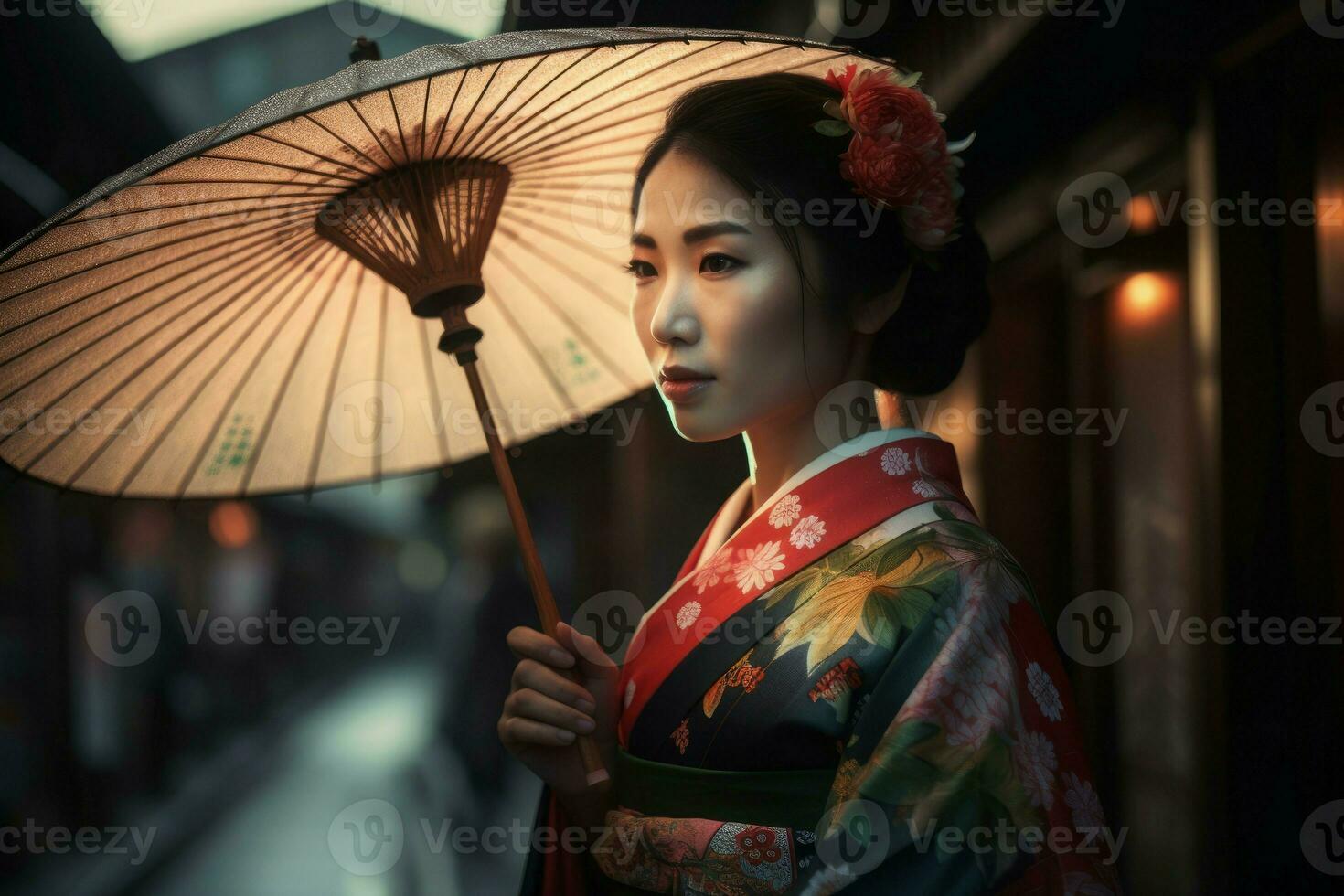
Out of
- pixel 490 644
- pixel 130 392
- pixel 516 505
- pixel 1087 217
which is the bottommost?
pixel 490 644

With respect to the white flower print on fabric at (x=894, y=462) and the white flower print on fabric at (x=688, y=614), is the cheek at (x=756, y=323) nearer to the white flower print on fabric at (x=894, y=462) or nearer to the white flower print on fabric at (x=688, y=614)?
the white flower print on fabric at (x=894, y=462)

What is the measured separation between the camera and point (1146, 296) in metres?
2.59

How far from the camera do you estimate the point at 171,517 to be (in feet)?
17.7

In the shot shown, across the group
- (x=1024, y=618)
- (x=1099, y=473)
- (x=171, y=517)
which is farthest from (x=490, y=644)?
(x=1024, y=618)

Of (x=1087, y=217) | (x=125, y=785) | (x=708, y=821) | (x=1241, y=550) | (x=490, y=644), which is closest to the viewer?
(x=708, y=821)

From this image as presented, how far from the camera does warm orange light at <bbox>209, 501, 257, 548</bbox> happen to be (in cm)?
571

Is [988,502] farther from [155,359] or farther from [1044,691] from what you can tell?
[155,359]

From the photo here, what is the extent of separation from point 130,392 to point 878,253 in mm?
1272

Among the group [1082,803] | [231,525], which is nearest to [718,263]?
[1082,803]

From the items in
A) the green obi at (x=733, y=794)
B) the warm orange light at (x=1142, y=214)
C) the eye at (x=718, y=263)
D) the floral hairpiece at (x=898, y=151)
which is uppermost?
the warm orange light at (x=1142, y=214)


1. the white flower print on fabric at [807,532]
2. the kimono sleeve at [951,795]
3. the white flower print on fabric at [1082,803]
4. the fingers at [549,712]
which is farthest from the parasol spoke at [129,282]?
the white flower print on fabric at [1082,803]

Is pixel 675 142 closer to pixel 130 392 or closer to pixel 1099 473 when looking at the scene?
pixel 130 392

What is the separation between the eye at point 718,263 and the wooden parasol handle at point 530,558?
0.39 m

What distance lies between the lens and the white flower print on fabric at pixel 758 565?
1.59m
